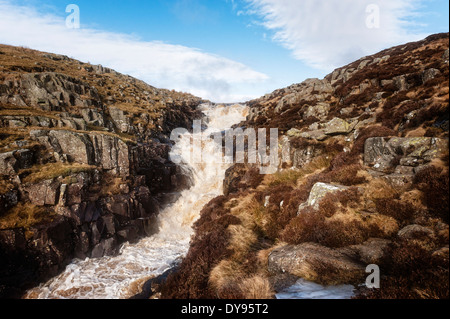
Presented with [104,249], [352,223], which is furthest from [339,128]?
[104,249]

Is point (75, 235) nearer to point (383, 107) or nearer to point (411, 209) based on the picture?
point (411, 209)

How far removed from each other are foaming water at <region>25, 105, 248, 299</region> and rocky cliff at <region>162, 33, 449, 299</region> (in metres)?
4.59

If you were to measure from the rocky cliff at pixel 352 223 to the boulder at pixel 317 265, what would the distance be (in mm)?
30

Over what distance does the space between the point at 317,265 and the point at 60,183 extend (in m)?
17.7

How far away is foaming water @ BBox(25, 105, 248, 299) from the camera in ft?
39.7

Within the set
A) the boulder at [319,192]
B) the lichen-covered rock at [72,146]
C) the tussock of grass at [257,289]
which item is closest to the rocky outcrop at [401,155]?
the boulder at [319,192]

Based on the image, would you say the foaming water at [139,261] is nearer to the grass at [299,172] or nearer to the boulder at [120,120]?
the grass at [299,172]

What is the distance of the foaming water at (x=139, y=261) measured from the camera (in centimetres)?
1209

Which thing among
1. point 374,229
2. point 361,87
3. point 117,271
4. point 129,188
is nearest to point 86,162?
point 129,188

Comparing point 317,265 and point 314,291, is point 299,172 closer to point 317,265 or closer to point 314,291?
point 317,265

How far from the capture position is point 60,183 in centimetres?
1495

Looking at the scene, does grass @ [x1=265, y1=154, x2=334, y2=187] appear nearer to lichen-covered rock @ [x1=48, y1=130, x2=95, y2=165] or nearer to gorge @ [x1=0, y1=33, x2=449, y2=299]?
gorge @ [x1=0, y1=33, x2=449, y2=299]

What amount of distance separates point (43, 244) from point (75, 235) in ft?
6.17

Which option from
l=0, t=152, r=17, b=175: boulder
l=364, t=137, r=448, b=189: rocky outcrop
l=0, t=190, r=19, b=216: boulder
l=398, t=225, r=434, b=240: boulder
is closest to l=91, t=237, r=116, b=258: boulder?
l=0, t=190, r=19, b=216: boulder
